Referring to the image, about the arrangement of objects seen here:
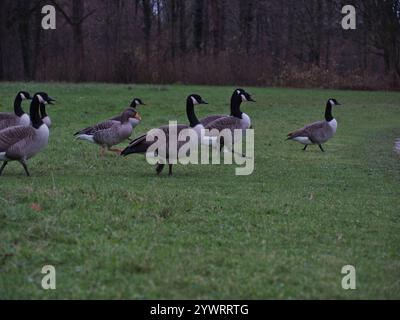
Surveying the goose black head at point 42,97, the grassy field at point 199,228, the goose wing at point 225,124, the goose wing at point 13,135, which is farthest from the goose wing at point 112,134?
the goose wing at point 13,135

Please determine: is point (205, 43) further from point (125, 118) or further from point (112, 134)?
point (112, 134)

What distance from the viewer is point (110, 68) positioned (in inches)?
1625

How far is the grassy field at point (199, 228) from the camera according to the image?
5586 millimetres

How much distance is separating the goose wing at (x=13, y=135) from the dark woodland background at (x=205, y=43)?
29573mm

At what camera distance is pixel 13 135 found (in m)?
11.0

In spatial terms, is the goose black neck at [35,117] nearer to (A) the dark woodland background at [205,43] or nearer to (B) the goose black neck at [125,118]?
(B) the goose black neck at [125,118]

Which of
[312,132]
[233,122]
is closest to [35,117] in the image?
[233,122]

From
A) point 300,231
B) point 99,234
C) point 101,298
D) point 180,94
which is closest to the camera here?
point 101,298

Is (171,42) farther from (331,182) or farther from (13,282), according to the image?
(13,282)

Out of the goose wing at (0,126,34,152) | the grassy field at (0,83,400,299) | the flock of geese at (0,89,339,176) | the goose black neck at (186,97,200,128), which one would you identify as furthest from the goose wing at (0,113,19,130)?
the goose black neck at (186,97,200,128)

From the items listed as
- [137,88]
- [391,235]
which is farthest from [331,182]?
[137,88]

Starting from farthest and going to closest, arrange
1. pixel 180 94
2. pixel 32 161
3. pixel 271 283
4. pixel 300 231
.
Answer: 1. pixel 180 94
2. pixel 32 161
3. pixel 300 231
4. pixel 271 283
